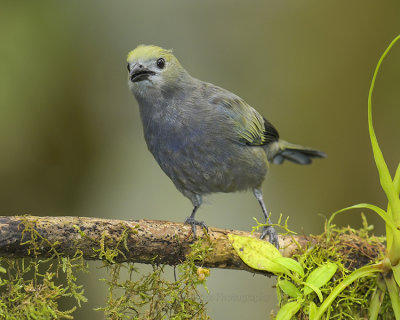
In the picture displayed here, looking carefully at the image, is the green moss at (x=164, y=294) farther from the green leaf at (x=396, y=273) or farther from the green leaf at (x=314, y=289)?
the green leaf at (x=396, y=273)

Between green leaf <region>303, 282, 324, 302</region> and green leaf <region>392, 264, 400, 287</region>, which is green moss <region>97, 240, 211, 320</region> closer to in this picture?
green leaf <region>303, 282, 324, 302</region>

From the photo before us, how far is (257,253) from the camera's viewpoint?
8.55 feet

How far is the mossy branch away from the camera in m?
2.36

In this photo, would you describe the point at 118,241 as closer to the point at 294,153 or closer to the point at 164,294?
the point at 164,294

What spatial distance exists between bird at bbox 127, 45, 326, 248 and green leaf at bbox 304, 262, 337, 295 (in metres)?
0.96

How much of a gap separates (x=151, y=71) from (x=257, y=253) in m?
1.55

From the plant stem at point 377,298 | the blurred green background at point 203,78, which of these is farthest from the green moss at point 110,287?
the blurred green background at point 203,78

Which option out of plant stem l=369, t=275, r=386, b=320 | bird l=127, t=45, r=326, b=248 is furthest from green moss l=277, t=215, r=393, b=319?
bird l=127, t=45, r=326, b=248

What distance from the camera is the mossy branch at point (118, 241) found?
2361mm

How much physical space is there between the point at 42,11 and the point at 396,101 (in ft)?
12.6

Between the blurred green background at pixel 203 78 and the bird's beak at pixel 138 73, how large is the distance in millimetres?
2196

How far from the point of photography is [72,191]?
559cm

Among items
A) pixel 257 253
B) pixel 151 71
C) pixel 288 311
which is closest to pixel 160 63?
pixel 151 71

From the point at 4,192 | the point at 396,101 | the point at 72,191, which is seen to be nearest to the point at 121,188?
the point at 72,191
